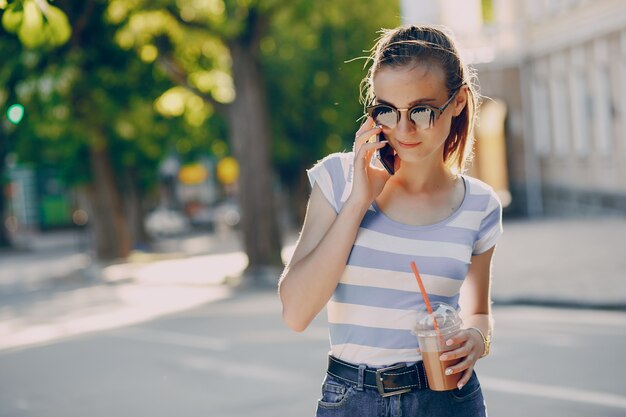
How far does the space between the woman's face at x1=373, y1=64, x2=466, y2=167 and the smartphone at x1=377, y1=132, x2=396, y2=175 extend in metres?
0.02

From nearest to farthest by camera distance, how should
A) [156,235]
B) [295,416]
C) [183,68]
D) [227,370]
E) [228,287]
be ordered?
1. [295,416]
2. [227,370]
3. [228,287]
4. [183,68]
5. [156,235]

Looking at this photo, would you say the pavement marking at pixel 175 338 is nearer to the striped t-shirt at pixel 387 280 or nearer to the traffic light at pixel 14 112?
the traffic light at pixel 14 112

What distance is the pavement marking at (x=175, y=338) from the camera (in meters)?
12.9

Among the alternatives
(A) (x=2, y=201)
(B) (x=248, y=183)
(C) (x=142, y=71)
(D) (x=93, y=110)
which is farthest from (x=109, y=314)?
A: (A) (x=2, y=201)

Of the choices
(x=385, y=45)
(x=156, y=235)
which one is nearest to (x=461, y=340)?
(x=385, y=45)

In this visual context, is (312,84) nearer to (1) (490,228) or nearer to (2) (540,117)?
(2) (540,117)

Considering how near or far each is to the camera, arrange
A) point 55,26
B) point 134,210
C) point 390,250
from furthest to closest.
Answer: point 134,210 → point 55,26 → point 390,250

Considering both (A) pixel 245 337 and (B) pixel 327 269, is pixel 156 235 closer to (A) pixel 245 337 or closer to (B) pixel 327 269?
(A) pixel 245 337

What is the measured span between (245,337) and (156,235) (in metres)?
39.3

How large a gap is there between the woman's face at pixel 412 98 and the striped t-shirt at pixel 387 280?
173mm

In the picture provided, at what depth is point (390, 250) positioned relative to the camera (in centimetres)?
280

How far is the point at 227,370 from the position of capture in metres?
10.9

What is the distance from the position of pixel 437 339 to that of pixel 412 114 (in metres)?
0.55

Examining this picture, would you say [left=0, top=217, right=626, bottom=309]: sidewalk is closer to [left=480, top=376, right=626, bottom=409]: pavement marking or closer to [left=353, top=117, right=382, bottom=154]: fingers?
[left=480, top=376, right=626, bottom=409]: pavement marking
